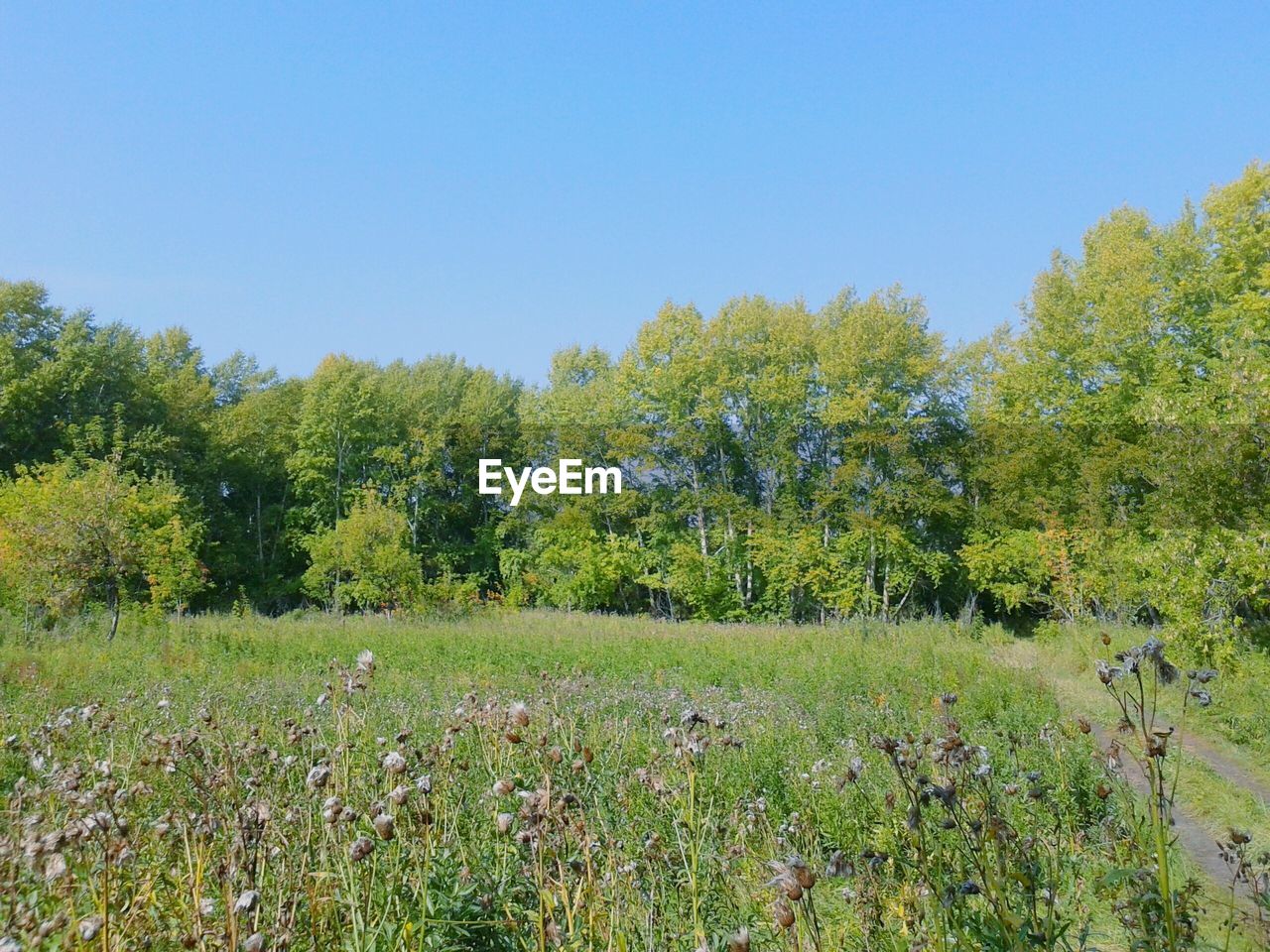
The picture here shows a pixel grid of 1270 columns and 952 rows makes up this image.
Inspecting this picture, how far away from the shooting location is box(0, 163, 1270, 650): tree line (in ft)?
68.6

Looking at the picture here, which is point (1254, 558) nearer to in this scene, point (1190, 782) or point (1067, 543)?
point (1190, 782)

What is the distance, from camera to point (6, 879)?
2.40 meters

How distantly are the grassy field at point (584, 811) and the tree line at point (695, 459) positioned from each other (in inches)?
306

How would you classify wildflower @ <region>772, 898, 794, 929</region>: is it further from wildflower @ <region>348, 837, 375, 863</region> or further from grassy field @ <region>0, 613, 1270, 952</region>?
wildflower @ <region>348, 837, 375, 863</region>

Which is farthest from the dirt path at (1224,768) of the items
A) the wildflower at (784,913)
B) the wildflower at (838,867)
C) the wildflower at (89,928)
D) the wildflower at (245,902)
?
the wildflower at (89,928)

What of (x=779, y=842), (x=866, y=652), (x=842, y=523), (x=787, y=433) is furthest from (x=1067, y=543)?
(x=779, y=842)

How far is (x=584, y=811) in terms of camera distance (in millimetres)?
3211

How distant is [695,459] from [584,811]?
28.8m

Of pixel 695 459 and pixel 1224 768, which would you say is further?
pixel 695 459

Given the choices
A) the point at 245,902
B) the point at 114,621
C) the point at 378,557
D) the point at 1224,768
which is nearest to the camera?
the point at 245,902

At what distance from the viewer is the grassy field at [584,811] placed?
213 centimetres

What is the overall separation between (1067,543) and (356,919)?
79.4 ft

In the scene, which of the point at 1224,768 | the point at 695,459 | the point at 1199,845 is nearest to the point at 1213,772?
the point at 1224,768

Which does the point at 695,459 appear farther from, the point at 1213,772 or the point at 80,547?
the point at 1213,772
